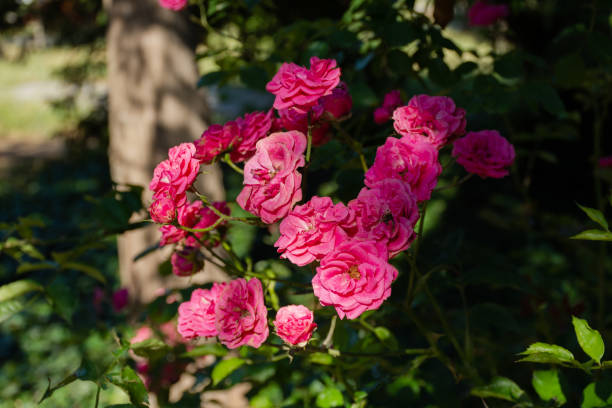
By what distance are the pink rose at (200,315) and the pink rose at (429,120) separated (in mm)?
480

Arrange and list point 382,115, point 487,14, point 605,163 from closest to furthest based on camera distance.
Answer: point 382,115 < point 605,163 < point 487,14

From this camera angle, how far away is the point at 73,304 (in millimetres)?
1410

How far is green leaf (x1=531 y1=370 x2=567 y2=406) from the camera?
112 cm

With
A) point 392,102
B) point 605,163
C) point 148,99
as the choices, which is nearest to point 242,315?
point 392,102

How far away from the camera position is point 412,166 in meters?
0.89

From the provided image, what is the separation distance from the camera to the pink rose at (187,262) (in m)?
1.21

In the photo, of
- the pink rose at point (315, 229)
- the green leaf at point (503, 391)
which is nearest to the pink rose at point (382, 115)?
the pink rose at point (315, 229)

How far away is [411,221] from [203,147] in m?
0.47

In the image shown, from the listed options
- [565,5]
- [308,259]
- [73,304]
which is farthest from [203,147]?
[565,5]

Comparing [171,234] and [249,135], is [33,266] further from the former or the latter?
[249,135]

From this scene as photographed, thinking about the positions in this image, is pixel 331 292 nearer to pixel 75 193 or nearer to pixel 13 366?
pixel 13 366

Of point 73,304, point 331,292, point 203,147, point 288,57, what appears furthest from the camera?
point 288,57

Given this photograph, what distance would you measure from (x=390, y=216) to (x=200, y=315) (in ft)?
1.46

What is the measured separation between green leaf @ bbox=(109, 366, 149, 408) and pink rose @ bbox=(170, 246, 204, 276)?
25cm
